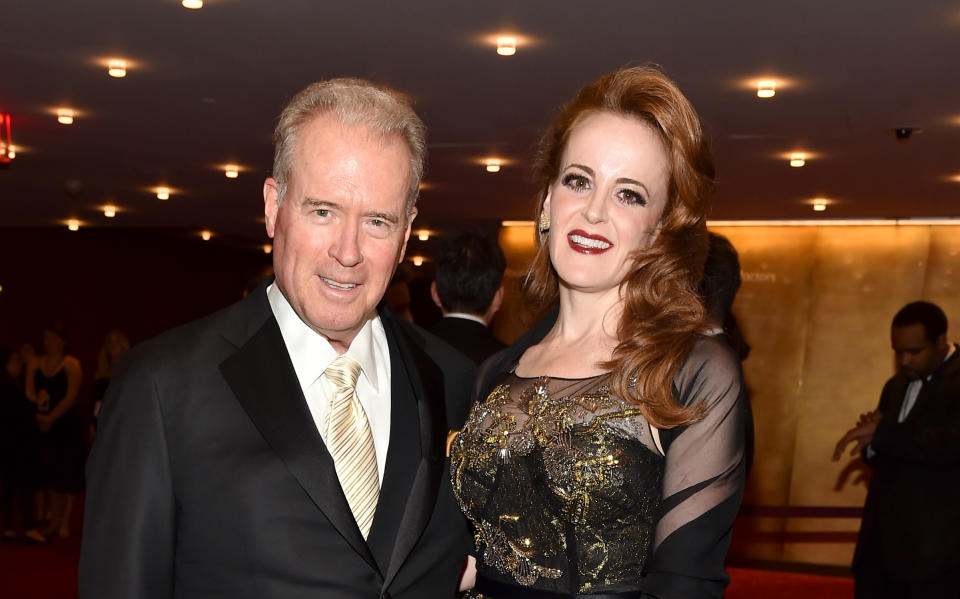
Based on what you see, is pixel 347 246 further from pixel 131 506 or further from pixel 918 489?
A: pixel 918 489

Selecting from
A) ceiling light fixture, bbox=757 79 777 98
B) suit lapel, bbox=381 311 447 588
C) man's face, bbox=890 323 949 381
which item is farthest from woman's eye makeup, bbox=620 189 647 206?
ceiling light fixture, bbox=757 79 777 98

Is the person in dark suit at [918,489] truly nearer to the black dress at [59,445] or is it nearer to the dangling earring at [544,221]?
the dangling earring at [544,221]

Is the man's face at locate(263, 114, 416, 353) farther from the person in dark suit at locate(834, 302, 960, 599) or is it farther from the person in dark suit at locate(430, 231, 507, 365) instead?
the person in dark suit at locate(834, 302, 960, 599)

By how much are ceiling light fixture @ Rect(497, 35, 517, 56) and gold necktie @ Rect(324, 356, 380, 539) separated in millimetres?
4256

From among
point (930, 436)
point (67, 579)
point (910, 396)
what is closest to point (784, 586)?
point (910, 396)

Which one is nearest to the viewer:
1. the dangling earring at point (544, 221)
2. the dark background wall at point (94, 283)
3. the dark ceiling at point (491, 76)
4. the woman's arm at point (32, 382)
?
the dangling earring at point (544, 221)

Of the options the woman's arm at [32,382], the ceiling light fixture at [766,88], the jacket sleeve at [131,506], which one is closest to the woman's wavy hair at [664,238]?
the jacket sleeve at [131,506]

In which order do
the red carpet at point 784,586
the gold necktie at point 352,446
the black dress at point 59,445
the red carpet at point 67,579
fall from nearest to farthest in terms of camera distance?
the gold necktie at point 352,446 → the red carpet at point 67,579 → the red carpet at point 784,586 → the black dress at point 59,445

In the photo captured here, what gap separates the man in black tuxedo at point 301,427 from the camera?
188cm

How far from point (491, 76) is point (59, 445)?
526cm

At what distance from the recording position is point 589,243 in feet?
7.76

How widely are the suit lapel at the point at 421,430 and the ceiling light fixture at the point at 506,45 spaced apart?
391 centimetres

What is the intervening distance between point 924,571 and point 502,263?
8.66ft

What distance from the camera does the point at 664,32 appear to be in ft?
19.1
